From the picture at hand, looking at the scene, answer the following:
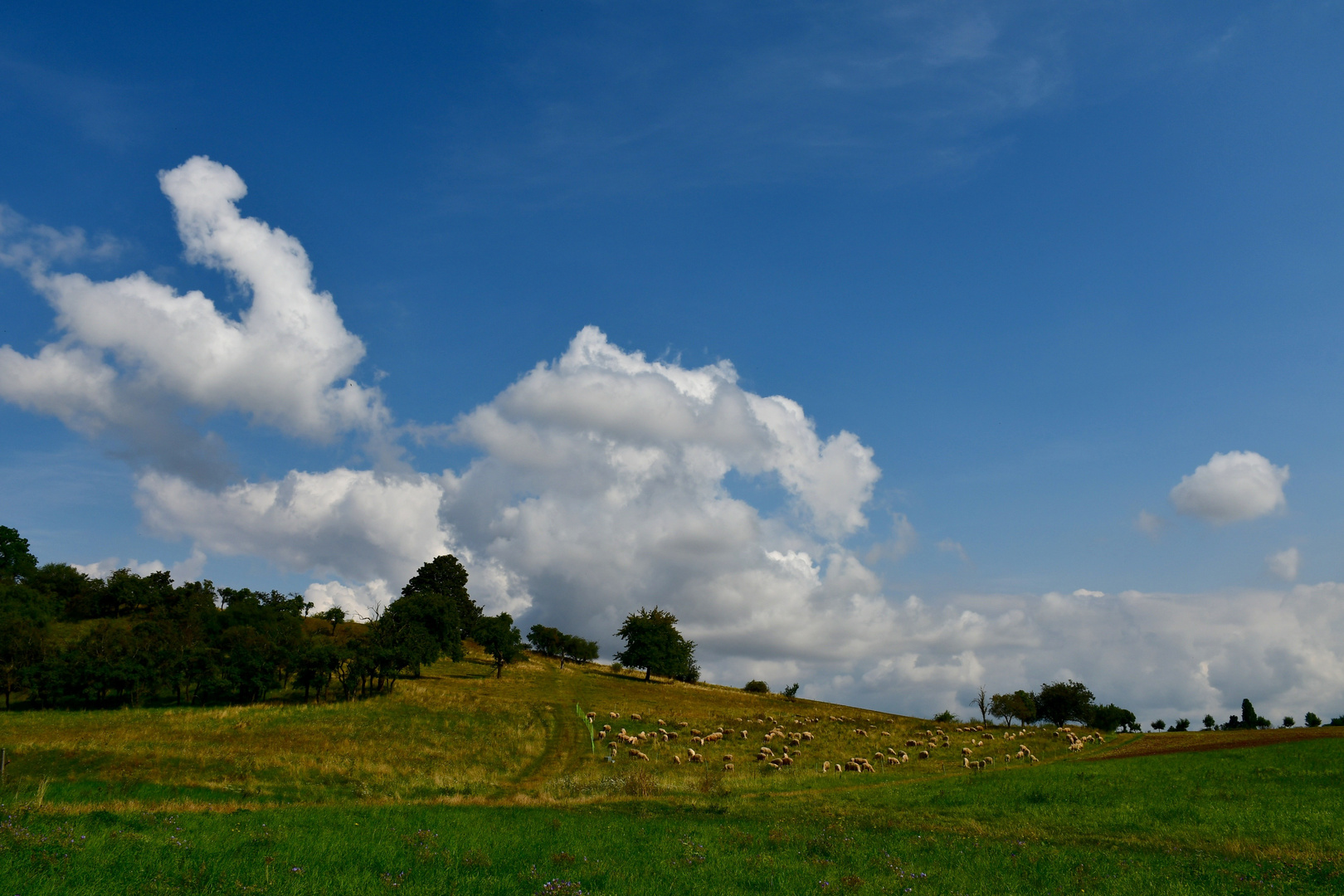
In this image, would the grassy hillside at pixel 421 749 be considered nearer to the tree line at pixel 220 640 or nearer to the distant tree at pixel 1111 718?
the tree line at pixel 220 640

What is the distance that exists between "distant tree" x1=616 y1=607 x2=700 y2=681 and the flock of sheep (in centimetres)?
3775

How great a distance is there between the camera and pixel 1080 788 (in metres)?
37.3

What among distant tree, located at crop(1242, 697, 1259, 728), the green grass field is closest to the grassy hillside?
the green grass field

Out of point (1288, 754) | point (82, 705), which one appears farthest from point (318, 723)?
point (1288, 754)

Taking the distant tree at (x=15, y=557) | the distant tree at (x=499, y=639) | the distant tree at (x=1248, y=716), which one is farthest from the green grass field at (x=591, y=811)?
the distant tree at (x=15, y=557)

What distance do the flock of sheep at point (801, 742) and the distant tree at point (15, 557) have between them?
397 feet

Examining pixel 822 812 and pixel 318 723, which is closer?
pixel 822 812

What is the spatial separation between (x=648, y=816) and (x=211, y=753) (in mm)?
33570

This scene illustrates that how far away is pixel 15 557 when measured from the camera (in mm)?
128250

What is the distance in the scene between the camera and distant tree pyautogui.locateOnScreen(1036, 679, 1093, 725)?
105375 millimetres

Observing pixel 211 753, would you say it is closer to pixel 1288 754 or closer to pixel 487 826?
pixel 487 826

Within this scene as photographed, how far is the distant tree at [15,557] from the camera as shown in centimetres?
12644

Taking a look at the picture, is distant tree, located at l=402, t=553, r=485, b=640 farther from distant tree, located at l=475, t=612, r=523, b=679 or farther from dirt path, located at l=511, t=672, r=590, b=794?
dirt path, located at l=511, t=672, r=590, b=794

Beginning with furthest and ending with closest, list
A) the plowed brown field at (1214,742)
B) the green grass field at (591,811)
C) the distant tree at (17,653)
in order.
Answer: the distant tree at (17,653), the plowed brown field at (1214,742), the green grass field at (591,811)
